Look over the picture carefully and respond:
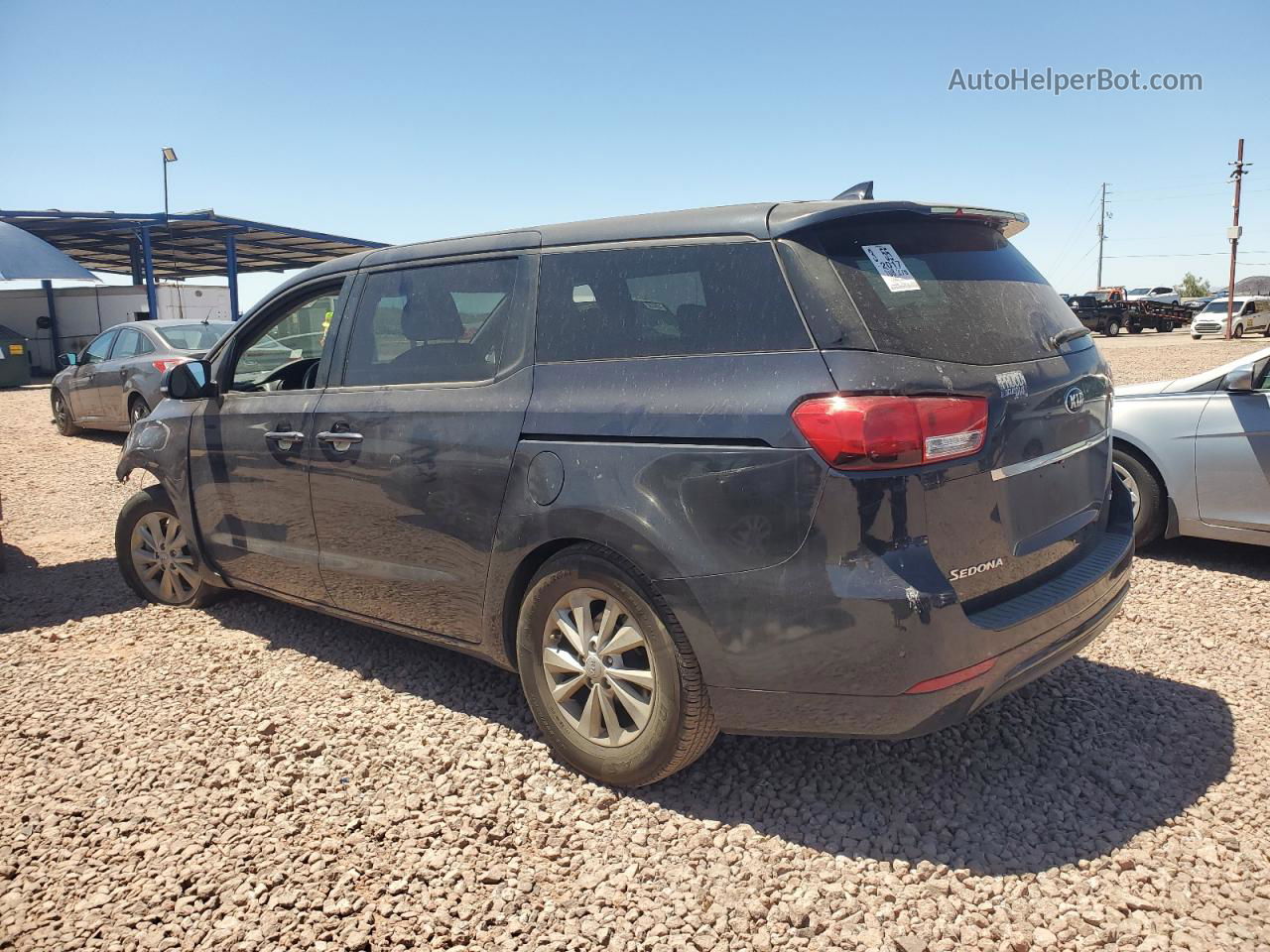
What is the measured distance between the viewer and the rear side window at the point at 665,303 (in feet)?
8.87

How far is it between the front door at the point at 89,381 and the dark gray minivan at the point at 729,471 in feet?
32.8

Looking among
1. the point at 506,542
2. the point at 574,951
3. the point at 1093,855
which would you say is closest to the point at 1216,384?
the point at 1093,855

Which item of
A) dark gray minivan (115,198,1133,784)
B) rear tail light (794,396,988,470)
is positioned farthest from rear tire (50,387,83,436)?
rear tail light (794,396,988,470)

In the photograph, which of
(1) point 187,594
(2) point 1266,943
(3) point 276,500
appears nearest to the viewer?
(2) point 1266,943

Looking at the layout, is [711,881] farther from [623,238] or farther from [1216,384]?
[1216,384]

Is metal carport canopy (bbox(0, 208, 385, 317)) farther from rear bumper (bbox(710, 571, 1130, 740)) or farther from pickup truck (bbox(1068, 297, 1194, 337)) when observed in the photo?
pickup truck (bbox(1068, 297, 1194, 337))

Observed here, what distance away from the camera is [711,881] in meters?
2.63

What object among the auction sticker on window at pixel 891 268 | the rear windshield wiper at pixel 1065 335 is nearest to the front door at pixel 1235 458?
the rear windshield wiper at pixel 1065 335

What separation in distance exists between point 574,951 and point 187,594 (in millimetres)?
3587

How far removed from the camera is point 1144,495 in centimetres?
558

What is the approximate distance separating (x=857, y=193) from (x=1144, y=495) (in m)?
3.55

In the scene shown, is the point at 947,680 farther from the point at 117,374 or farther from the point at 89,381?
the point at 89,381

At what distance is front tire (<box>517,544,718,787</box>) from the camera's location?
2.79 m

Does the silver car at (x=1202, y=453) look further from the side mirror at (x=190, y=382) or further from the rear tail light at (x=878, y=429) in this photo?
the side mirror at (x=190, y=382)
